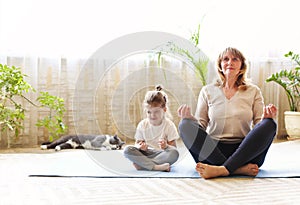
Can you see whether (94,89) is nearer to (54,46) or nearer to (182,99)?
(182,99)

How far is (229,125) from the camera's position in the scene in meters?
1.76

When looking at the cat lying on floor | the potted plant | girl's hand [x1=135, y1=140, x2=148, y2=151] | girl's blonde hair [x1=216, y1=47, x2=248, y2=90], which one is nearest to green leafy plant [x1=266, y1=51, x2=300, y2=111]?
the potted plant

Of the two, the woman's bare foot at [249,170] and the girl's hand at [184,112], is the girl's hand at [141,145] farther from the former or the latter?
the woman's bare foot at [249,170]

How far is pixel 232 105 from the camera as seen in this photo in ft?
5.79

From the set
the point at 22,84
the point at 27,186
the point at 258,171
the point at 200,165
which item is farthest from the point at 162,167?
the point at 22,84

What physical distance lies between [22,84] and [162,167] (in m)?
0.96

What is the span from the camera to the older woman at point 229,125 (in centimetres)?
162

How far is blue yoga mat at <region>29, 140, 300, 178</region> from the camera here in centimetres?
165

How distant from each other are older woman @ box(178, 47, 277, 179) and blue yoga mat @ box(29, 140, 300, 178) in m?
0.08

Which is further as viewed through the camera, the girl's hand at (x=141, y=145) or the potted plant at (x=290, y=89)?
the potted plant at (x=290, y=89)

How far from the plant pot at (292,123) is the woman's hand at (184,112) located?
4.83 ft

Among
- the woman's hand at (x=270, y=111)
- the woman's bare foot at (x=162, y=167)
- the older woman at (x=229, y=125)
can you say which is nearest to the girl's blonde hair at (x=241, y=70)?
the older woman at (x=229, y=125)

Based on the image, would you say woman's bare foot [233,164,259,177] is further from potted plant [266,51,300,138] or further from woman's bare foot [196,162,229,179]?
potted plant [266,51,300,138]

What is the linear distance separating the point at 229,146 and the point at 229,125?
90 millimetres
